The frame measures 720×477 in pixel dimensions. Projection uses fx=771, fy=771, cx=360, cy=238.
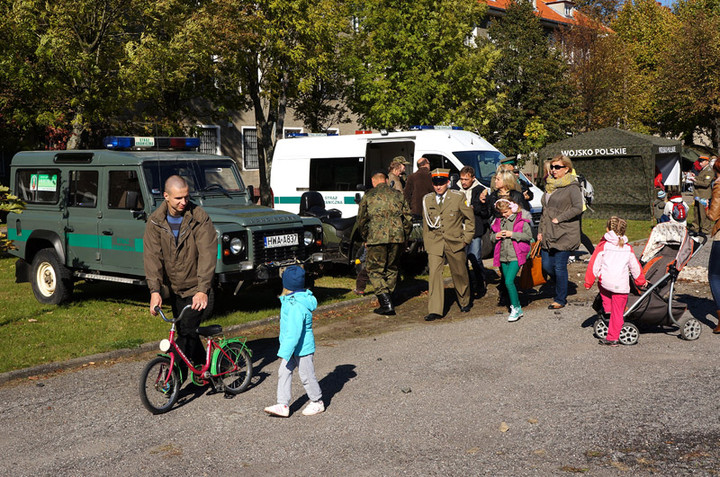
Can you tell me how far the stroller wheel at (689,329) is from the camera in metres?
8.27

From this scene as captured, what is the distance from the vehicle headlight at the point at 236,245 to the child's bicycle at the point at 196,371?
9.59ft

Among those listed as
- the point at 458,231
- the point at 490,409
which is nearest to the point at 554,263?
the point at 458,231

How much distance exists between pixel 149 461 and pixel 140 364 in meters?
3.07

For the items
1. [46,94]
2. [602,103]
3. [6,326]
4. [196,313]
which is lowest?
[6,326]

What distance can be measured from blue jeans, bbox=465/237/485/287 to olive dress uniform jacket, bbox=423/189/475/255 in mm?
1538

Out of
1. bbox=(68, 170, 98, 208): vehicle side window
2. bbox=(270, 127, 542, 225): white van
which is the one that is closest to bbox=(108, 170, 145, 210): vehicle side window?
bbox=(68, 170, 98, 208): vehicle side window

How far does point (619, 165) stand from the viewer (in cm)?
2464

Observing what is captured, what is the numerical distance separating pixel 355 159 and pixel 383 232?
23.5ft

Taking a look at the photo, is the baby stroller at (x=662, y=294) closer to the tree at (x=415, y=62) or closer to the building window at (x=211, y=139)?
the tree at (x=415, y=62)

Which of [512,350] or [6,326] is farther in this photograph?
[6,326]

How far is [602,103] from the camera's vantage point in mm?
42281

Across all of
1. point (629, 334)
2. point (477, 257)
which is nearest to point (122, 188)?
point (477, 257)

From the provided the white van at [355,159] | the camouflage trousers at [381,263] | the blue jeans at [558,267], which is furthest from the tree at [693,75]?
the camouflage trousers at [381,263]

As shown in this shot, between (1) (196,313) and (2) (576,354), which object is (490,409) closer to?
(2) (576,354)
